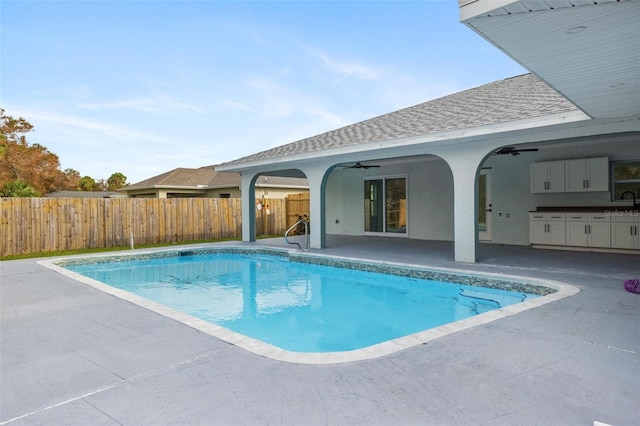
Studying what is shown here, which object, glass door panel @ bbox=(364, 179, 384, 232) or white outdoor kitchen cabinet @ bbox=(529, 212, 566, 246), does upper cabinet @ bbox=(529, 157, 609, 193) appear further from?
glass door panel @ bbox=(364, 179, 384, 232)

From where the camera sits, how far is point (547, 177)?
10.4m

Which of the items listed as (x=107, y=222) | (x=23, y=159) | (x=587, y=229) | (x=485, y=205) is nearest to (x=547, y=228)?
(x=587, y=229)

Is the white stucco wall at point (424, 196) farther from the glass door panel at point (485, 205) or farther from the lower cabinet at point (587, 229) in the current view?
the lower cabinet at point (587, 229)

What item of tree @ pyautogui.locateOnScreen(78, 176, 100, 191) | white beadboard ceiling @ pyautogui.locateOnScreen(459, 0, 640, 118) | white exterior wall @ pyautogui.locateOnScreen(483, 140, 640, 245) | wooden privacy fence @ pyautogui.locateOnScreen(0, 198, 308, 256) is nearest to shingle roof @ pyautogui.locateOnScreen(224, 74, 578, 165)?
white exterior wall @ pyautogui.locateOnScreen(483, 140, 640, 245)

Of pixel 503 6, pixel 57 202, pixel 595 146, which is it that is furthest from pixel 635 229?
pixel 57 202

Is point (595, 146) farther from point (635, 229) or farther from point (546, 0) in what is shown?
point (546, 0)

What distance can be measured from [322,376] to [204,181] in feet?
74.8

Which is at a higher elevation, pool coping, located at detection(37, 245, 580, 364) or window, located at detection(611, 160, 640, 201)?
window, located at detection(611, 160, 640, 201)

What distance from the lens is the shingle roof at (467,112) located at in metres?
7.33

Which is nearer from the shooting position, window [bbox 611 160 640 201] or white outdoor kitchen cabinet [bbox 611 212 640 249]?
white outdoor kitchen cabinet [bbox 611 212 640 249]

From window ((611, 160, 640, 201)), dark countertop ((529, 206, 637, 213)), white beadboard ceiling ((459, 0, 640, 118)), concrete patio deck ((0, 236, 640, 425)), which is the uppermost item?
white beadboard ceiling ((459, 0, 640, 118))

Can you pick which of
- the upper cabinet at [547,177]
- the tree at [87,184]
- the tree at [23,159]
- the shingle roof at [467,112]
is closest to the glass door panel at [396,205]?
the shingle roof at [467,112]

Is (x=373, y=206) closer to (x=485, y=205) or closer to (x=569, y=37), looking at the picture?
(x=485, y=205)

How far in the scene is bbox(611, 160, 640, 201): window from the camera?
951cm
